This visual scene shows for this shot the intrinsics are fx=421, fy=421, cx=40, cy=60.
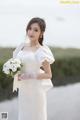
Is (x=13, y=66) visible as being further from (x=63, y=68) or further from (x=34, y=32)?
(x=63, y=68)

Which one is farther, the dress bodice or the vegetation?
the vegetation

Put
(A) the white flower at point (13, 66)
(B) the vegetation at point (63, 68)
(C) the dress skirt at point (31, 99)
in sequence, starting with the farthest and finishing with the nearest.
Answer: (B) the vegetation at point (63, 68), (C) the dress skirt at point (31, 99), (A) the white flower at point (13, 66)

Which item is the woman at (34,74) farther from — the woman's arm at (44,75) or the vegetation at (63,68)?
the vegetation at (63,68)

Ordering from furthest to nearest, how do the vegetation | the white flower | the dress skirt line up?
the vegetation
the dress skirt
the white flower

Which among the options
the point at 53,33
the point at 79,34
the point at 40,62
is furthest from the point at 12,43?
the point at 40,62

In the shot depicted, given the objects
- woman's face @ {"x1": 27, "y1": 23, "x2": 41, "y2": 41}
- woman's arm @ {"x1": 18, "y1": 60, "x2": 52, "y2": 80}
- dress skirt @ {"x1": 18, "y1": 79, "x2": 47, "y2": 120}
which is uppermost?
woman's face @ {"x1": 27, "y1": 23, "x2": 41, "y2": 41}

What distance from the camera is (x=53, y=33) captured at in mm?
4219

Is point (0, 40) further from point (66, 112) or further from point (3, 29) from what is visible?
point (66, 112)

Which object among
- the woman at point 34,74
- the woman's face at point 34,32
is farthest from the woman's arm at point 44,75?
the woman's face at point 34,32

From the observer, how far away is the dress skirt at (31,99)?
11.1ft

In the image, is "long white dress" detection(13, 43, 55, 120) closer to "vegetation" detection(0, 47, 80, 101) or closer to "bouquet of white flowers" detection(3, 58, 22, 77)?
"bouquet of white flowers" detection(3, 58, 22, 77)

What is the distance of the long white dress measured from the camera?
10.9 feet

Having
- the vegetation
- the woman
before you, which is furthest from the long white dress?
the vegetation

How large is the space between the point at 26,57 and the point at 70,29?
1.06 meters
